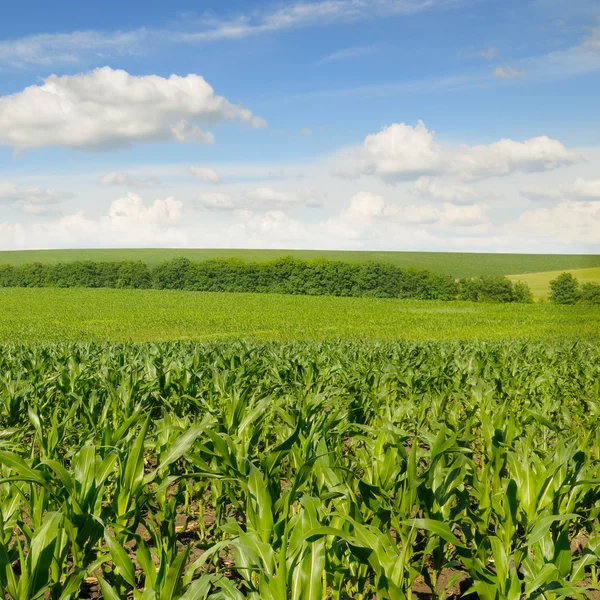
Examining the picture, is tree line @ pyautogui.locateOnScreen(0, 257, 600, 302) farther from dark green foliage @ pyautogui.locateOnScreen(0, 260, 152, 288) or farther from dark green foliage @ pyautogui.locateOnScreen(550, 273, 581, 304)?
dark green foliage @ pyautogui.locateOnScreen(550, 273, 581, 304)

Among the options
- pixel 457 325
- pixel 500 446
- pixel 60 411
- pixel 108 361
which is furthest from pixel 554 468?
pixel 457 325

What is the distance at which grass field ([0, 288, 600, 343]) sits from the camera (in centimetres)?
3216

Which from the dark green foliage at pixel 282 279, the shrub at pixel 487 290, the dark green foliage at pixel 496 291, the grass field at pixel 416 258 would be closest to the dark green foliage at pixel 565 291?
the dark green foliage at pixel 496 291

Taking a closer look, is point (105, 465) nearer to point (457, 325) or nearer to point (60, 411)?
point (60, 411)

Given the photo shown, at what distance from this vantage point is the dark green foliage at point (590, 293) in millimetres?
54875

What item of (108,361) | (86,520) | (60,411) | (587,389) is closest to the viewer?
(86,520)

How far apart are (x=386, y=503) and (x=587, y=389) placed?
6074 millimetres

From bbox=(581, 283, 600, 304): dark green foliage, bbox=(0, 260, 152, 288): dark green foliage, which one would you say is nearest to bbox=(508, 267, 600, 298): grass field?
bbox=(581, 283, 600, 304): dark green foliage

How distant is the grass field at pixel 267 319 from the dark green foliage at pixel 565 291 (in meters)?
3.58

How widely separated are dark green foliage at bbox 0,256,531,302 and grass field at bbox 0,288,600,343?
5.74m

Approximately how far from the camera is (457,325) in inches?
1519

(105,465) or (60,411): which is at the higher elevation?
(105,465)

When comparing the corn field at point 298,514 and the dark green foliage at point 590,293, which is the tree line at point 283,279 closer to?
the dark green foliage at point 590,293

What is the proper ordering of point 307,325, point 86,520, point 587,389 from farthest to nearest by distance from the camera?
point 307,325 → point 587,389 → point 86,520
